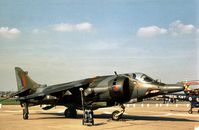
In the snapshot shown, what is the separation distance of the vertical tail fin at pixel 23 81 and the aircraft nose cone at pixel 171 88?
11930mm

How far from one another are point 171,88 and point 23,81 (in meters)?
13.6

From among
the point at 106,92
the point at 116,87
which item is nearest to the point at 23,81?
the point at 106,92

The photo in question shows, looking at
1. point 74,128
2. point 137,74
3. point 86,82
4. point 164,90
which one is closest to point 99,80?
point 86,82

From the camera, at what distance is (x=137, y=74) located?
19031 mm

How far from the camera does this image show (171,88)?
1727cm

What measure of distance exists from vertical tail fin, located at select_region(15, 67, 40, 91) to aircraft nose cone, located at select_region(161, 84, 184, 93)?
1193 centimetres

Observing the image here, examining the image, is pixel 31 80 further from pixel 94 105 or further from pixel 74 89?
pixel 94 105

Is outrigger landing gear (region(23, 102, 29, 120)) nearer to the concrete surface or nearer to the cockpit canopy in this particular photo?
the concrete surface

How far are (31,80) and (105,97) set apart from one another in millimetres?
9134

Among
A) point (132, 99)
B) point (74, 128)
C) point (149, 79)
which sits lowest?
point (74, 128)

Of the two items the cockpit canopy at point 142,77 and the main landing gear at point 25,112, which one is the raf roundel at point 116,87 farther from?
the main landing gear at point 25,112

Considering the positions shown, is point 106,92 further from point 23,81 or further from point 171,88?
point 23,81

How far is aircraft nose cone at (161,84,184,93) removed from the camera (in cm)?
1703

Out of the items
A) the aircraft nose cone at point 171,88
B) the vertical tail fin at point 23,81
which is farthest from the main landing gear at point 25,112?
the aircraft nose cone at point 171,88
